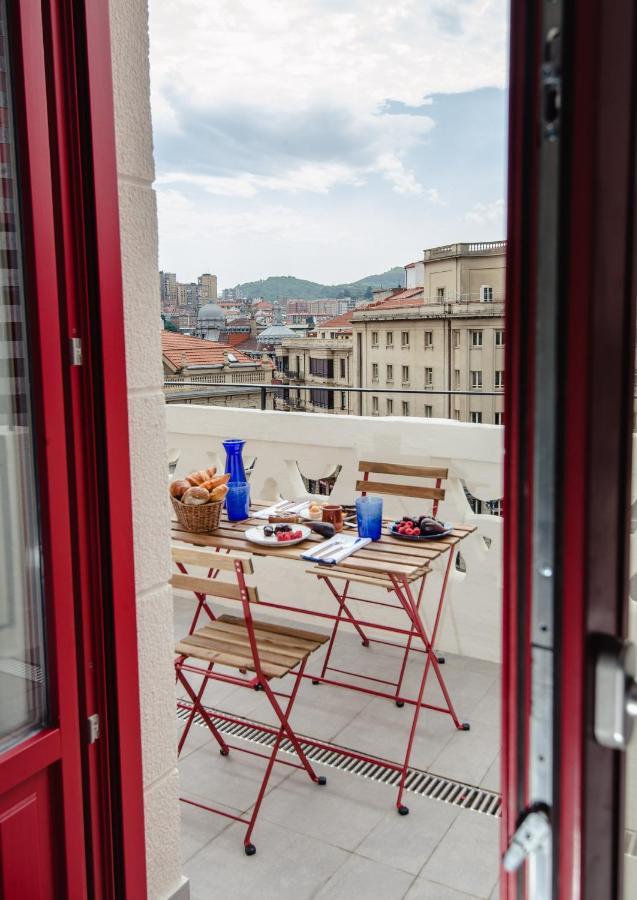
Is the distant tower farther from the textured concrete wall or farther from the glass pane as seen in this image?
the glass pane

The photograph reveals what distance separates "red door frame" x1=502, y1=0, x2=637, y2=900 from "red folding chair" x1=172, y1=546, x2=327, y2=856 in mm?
1472

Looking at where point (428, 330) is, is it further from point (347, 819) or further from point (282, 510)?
point (347, 819)

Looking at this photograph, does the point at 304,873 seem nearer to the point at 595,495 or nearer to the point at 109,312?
the point at 109,312

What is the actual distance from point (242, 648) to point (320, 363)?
14954mm

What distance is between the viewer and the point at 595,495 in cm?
62

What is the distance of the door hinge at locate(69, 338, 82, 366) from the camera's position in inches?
53.2

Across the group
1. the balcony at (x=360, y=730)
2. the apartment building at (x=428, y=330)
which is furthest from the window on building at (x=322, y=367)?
the balcony at (x=360, y=730)

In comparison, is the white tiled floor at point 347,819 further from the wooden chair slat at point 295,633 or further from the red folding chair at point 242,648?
the wooden chair slat at point 295,633

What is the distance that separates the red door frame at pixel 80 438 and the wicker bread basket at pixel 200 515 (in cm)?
117

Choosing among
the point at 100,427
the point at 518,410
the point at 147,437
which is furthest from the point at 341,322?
the point at 518,410

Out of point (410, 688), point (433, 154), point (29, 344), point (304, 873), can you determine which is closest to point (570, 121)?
point (29, 344)

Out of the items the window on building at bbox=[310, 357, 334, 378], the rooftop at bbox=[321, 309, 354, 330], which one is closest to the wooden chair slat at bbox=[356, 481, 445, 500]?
the window on building at bbox=[310, 357, 334, 378]

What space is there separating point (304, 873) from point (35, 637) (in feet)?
3.73

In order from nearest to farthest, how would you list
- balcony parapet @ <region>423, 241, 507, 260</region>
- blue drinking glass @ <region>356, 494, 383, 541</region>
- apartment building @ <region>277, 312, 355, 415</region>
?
blue drinking glass @ <region>356, 494, 383, 541</region> → apartment building @ <region>277, 312, 355, 415</region> → balcony parapet @ <region>423, 241, 507, 260</region>
